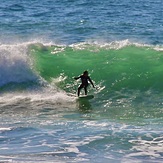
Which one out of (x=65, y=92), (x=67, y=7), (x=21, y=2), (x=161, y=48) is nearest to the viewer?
(x=65, y=92)

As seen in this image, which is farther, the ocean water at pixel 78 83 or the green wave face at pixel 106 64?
the green wave face at pixel 106 64

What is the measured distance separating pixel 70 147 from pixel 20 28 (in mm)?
19072

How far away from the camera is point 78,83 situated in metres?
20.3

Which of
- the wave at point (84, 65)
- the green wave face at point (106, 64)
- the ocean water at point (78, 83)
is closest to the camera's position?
the ocean water at point (78, 83)

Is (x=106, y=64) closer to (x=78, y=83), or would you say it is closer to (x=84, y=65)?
(x=84, y=65)

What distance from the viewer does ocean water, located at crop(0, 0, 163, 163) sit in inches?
475

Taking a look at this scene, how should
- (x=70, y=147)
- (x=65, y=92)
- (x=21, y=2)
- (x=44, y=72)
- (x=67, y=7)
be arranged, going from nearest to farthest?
(x=70, y=147) < (x=65, y=92) < (x=44, y=72) < (x=67, y=7) < (x=21, y=2)

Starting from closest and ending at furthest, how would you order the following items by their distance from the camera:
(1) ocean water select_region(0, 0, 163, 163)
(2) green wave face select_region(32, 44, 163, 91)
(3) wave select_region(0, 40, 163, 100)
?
(1) ocean water select_region(0, 0, 163, 163) < (3) wave select_region(0, 40, 163, 100) < (2) green wave face select_region(32, 44, 163, 91)

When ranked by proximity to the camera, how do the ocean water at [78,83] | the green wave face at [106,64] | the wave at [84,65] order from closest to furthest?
the ocean water at [78,83] → the wave at [84,65] → the green wave face at [106,64]

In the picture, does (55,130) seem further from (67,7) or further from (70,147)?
(67,7)

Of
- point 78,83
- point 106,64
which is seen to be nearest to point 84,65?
point 106,64

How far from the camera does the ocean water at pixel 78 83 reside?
12062 mm

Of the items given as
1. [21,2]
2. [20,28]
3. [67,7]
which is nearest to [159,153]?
[20,28]

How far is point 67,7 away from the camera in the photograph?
3684 cm
